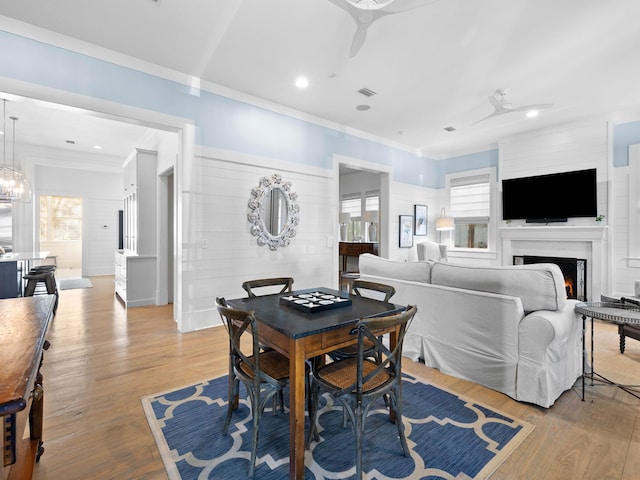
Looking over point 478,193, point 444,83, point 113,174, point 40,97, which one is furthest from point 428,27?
point 113,174

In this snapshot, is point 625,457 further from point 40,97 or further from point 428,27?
point 40,97

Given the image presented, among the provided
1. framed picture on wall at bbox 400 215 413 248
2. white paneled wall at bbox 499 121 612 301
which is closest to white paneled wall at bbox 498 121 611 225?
white paneled wall at bbox 499 121 612 301

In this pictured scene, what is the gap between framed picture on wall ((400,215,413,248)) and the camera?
6730 mm

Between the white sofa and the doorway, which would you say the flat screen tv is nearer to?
the doorway

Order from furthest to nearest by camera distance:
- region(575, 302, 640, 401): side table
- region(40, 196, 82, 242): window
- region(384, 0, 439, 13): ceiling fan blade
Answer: region(40, 196, 82, 242): window < region(384, 0, 439, 13): ceiling fan blade < region(575, 302, 640, 401): side table

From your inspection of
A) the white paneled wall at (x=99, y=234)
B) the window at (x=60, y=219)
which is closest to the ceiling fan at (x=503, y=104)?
the white paneled wall at (x=99, y=234)

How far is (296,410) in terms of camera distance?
1.56 m

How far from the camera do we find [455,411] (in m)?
2.22

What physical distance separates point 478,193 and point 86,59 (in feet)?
22.7

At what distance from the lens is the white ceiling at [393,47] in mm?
2779

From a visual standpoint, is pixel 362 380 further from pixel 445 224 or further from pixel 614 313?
pixel 445 224

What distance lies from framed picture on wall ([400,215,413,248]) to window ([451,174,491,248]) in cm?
117

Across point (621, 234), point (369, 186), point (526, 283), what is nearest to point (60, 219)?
point (369, 186)

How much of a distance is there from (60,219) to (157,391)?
970 centimetres
